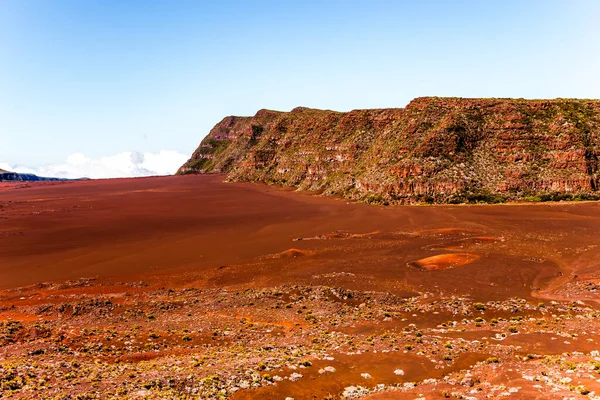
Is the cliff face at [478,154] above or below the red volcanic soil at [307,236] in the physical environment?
above

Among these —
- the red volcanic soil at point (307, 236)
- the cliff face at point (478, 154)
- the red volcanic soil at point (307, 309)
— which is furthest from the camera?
the cliff face at point (478, 154)

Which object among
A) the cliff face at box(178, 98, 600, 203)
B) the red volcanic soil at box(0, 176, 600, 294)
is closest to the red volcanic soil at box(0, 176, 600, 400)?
the red volcanic soil at box(0, 176, 600, 294)

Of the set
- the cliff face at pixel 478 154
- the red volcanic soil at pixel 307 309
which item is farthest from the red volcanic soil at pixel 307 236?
the cliff face at pixel 478 154

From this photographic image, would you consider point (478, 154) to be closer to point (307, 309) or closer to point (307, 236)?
point (307, 236)

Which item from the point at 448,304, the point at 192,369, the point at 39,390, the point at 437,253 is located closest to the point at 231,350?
the point at 192,369

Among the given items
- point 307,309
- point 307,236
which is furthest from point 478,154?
point 307,309

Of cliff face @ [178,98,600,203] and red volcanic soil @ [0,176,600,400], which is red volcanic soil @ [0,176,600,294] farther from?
cliff face @ [178,98,600,203]

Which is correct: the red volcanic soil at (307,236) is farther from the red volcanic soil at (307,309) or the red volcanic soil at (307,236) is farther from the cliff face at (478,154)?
the cliff face at (478,154)

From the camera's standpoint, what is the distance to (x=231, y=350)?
758 inches

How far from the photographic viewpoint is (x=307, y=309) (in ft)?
85.7

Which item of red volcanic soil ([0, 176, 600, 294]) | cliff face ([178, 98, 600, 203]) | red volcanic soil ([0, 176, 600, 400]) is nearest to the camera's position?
red volcanic soil ([0, 176, 600, 400])

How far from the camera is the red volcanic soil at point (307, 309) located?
15227mm

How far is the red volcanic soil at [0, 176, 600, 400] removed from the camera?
Result: 1523 cm

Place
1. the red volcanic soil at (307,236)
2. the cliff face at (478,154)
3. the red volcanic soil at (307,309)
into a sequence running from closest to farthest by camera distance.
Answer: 1. the red volcanic soil at (307,309)
2. the red volcanic soil at (307,236)
3. the cliff face at (478,154)
